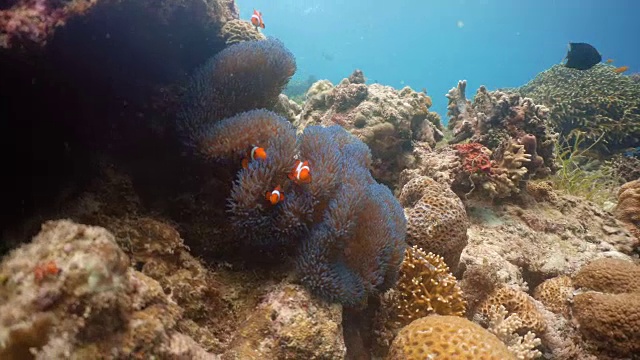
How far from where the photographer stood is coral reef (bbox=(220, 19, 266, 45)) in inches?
162

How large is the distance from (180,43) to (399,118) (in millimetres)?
3589

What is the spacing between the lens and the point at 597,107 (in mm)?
9922

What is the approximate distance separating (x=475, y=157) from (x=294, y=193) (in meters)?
3.68

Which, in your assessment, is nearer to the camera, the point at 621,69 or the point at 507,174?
the point at 507,174

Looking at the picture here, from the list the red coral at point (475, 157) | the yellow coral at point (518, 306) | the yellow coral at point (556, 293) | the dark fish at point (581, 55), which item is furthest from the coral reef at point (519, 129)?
the yellow coral at point (518, 306)

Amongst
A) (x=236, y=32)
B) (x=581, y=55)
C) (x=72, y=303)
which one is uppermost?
(x=581, y=55)

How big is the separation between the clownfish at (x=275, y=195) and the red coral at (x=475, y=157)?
3649mm

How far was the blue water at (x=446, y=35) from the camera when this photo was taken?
10019cm

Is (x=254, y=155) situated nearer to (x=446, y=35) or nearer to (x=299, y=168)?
(x=299, y=168)

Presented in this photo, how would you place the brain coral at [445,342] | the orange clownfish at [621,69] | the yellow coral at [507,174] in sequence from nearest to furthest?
the brain coral at [445,342] < the yellow coral at [507,174] < the orange clownfish at [621,69]

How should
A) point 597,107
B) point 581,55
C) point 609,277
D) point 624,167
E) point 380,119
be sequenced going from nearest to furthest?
point 609,277
point 380,119
point 581,55
point 624,167
point 597,107

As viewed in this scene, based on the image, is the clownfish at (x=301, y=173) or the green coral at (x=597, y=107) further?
the green coral at (x=597, y=107)

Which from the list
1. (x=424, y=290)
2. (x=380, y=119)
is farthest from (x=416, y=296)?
(x=380, y=119)

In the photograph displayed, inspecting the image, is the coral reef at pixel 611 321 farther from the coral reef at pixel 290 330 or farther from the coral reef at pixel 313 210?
the coral reef at pixel 290 330
